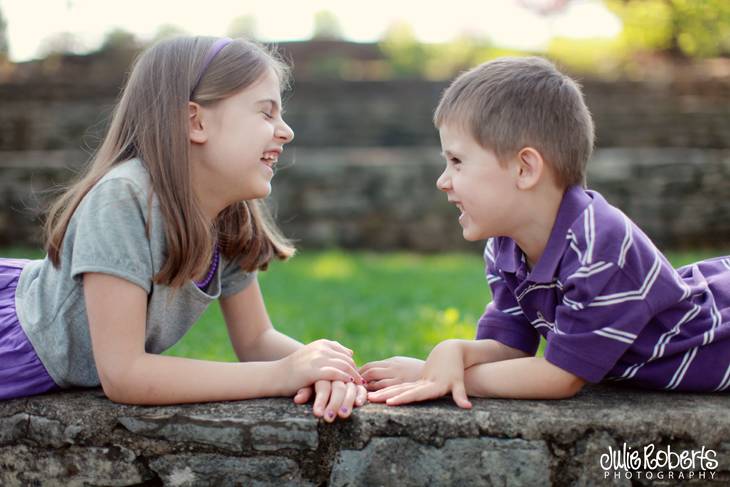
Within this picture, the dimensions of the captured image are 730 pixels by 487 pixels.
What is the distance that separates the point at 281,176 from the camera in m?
7.18

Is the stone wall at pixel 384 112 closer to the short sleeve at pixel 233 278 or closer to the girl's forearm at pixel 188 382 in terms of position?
the short sleeve at pixel 233 278

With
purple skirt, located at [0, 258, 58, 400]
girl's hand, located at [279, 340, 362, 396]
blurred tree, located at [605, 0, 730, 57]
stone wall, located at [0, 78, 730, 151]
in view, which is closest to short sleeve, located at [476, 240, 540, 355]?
girl's hand, located at [279, 340, 362, 396]

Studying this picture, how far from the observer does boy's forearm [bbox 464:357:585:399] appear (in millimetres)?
1793

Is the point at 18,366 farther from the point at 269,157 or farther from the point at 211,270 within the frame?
the point at 269,157

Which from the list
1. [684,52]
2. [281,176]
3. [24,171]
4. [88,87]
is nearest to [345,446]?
[281,176]

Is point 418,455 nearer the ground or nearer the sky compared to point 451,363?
nearer the ground

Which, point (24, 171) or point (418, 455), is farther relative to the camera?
point (24, 171)

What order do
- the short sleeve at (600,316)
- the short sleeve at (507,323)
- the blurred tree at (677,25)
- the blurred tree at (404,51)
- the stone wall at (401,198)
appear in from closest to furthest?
the short sleeve at (600,316) → the short sleeve at (507,323) → the blurred tree at (677,25) → the stone wall at (401,198) → the blurred tree at (404,51)

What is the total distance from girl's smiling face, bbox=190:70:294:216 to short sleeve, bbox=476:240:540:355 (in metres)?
0.64

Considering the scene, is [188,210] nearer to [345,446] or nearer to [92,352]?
Answer: [92,352]

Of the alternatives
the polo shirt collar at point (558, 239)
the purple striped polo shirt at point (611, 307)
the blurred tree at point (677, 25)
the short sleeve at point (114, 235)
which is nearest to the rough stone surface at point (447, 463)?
the purple striped polo shirt at point (611, 307)

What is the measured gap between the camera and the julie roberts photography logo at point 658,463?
1.75 meters

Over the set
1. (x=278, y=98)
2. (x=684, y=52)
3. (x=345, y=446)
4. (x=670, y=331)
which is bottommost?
(x=345, y=446)

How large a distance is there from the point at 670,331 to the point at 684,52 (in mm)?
11502
